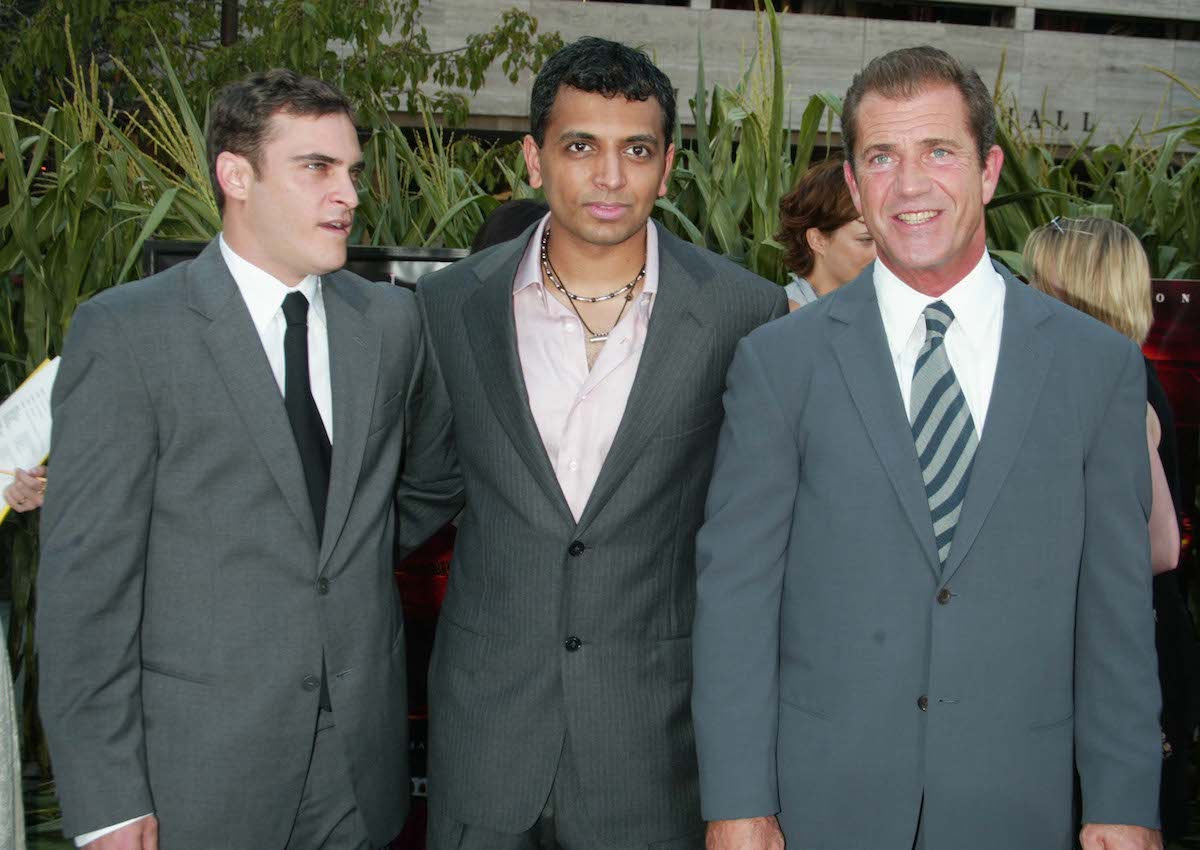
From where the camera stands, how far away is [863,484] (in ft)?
6.21

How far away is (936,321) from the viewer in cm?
195

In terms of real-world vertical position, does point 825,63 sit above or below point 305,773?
above

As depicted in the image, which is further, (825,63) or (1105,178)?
(825,63)

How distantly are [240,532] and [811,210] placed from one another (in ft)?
6.50

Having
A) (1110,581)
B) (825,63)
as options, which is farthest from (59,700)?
(825,63)

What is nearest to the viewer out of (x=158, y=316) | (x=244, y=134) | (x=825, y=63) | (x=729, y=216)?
(x=158, y=316)

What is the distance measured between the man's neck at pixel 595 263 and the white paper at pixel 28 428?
0.93m

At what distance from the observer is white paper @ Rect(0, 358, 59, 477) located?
7.18 feet

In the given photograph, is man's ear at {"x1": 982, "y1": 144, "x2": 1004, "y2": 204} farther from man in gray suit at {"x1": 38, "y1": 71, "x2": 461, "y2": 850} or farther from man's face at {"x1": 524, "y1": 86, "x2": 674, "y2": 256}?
man in gray suit at {"x1": 38, "y1": 71, "x2": 461, "y2": 850}

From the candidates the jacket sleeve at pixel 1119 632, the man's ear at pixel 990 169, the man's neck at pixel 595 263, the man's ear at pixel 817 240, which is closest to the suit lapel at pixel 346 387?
the man's neck at pixel 595 263

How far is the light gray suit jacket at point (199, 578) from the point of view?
193 centimetres

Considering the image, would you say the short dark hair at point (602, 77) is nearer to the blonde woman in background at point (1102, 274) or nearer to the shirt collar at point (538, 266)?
the shirt collar at point (538, 266)

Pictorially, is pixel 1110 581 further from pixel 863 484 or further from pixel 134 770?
pixel 134 770

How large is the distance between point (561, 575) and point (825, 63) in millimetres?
19491
